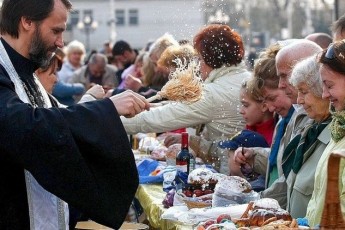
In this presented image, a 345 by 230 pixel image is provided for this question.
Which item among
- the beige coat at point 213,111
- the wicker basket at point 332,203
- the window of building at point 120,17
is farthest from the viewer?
the window of building at point 120,17

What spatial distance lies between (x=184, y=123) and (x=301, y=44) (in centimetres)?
179

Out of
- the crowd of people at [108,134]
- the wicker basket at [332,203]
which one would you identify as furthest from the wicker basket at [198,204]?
the wicker basket at [332,203]

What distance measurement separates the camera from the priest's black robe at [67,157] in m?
4.39

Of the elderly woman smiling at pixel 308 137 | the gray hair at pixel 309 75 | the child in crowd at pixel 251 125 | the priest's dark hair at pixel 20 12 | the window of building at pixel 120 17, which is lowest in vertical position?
the window of building at pixel 120 17

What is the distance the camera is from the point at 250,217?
500cm

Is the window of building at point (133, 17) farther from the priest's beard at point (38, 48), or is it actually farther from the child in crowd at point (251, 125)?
the priest's beard at point (38, 48)

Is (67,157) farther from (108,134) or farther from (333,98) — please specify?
(333,98)

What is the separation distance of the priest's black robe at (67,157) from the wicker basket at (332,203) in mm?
1137

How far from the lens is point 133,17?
8519 cm

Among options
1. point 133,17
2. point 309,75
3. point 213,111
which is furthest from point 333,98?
point 133,17

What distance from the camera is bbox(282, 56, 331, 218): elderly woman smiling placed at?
541cm

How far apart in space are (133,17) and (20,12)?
265ft

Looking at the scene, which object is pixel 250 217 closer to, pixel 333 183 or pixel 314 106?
pixel 314 106

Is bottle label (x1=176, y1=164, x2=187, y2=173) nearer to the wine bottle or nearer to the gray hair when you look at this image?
the wine bottle
